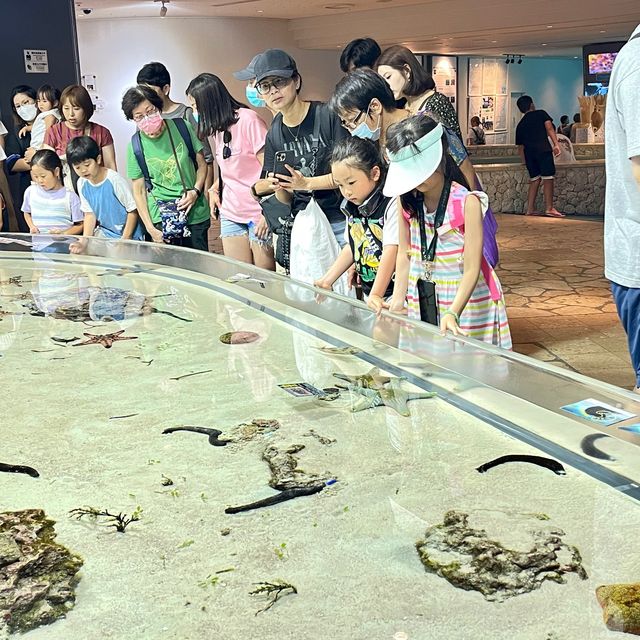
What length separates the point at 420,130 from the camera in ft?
7.98

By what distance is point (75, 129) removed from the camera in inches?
215

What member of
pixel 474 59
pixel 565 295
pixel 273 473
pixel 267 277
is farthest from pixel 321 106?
pixel 474 59

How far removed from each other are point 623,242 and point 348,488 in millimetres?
1309

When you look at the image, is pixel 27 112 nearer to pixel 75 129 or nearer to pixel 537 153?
pixel 75 129

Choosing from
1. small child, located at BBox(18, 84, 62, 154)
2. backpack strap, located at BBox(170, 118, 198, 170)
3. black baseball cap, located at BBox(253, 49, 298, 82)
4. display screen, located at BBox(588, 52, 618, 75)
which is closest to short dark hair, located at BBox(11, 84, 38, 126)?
small child, located at BBox(18, 84, 62, 154)

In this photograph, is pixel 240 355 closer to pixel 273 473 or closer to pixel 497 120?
pixel 273 473

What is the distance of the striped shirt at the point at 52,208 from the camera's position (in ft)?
16.4

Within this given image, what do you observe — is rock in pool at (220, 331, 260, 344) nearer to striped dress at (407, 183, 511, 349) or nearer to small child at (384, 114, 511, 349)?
small child at (384, 114, 511, 349)

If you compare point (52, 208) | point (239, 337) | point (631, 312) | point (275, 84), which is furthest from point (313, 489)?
point (52, 208)

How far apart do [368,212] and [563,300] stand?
3690 mm

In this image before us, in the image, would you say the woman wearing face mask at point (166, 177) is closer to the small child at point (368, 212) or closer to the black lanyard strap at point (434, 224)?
the small child at point (368, 212)

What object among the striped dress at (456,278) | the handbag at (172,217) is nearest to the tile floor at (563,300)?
the striped dress at (456,278)

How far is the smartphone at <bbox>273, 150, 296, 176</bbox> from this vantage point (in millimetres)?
3605

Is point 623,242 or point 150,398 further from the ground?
point 623,242
